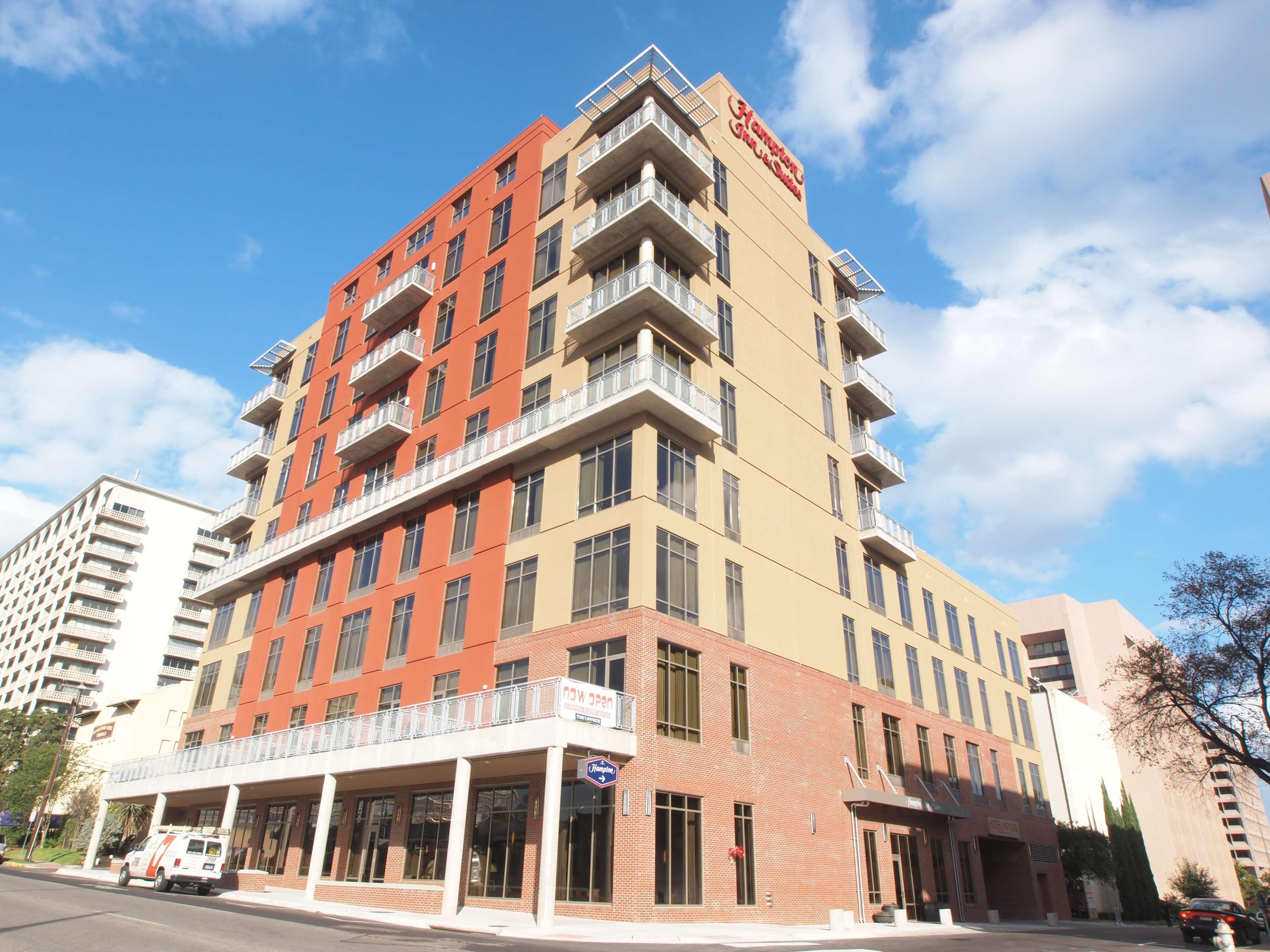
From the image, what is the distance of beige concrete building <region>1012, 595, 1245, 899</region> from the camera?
8494 centimetres

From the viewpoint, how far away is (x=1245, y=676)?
35.4m

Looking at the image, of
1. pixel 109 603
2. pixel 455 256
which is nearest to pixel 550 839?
pixel 455 256

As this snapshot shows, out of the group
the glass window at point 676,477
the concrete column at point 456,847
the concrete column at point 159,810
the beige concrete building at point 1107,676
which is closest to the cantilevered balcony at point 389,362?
the glass window at point 676,477

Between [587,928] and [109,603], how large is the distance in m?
105

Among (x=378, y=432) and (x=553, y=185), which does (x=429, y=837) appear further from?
(x=553, y=185)

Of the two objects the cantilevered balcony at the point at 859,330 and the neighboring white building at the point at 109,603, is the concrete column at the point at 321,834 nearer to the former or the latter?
the cantilevered balcony at the point at 859,330

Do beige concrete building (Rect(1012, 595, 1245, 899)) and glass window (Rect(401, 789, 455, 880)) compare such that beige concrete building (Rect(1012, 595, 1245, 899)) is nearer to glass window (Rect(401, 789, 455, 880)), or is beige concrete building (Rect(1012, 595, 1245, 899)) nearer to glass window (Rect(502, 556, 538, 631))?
glass window (Rect(502, 556, 538, 631))

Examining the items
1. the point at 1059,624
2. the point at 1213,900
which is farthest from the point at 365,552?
the point at 1059,624

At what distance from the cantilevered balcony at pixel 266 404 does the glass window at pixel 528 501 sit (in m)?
29.7

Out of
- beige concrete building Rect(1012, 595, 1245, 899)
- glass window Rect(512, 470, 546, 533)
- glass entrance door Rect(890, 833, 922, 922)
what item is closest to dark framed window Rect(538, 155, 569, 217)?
glass window Rect(512, 470, 546, 533)

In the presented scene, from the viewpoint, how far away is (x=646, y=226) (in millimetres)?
33156

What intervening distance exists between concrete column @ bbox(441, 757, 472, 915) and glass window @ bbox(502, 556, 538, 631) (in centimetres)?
704

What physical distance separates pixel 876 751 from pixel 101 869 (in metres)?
40.6

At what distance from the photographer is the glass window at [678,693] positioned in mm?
26047
